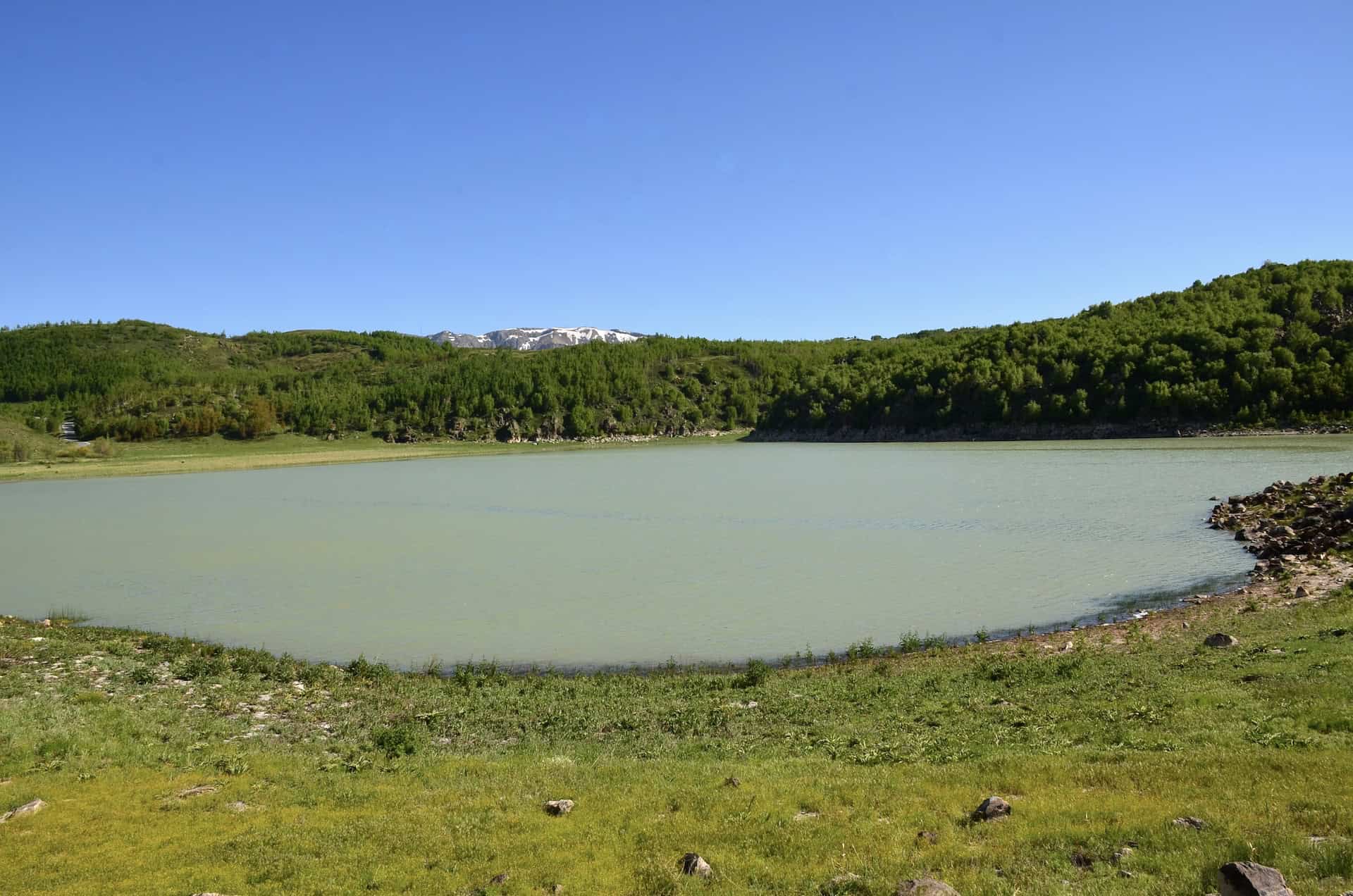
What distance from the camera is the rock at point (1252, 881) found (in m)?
5.40

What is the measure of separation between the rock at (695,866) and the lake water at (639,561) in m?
10.4

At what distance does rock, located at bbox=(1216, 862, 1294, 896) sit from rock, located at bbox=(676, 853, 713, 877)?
3.54 meters

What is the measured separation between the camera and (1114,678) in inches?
505

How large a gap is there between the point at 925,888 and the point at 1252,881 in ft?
6.55

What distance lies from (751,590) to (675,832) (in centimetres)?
1614

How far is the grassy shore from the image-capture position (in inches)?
4090

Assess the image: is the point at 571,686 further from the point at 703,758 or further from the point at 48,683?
the point at 48,683

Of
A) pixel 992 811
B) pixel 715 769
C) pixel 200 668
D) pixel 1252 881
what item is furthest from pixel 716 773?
pixel 200 668

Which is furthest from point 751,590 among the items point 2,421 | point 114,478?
point 2,421

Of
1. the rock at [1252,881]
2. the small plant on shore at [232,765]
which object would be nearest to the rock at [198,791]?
the small plant on shore at [232,765]

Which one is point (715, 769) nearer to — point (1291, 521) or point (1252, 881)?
point (1252, 881)

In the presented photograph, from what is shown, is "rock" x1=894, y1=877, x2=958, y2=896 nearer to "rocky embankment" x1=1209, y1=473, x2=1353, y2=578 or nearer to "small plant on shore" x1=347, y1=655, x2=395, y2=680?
"small plant on shore" x1=347, y1=655, x2=395, y2=680

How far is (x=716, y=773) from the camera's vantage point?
9.66 m

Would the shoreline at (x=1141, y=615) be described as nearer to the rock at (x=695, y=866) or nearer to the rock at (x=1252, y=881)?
the rock at (x=695, y=866)
